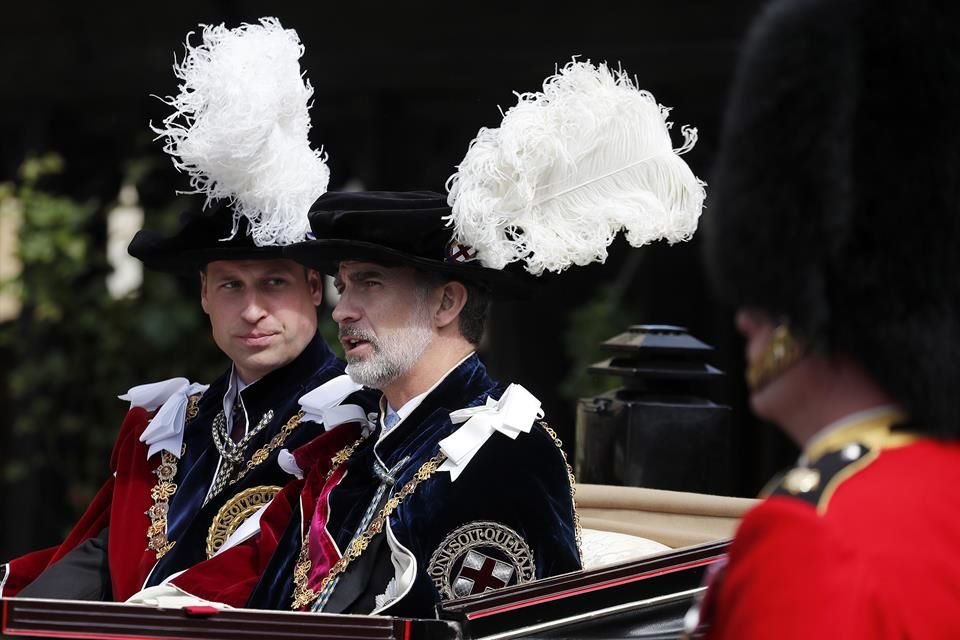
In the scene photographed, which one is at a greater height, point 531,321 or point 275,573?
point 531,321

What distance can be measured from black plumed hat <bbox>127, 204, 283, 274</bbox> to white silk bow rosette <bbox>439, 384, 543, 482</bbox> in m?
0.91

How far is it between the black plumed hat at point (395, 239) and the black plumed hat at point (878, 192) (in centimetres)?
146

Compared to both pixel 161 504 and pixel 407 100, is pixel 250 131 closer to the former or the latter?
pixel 161 504

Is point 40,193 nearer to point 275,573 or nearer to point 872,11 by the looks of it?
point 275,573

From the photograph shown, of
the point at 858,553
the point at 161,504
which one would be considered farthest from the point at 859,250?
the point at 161,504

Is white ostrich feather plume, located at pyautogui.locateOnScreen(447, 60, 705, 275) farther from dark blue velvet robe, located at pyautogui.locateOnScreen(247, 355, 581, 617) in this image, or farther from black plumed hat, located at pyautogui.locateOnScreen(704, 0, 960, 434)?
black plumed hat, located at pyautogui.locateOnScreen(704, 0, 960, 434)

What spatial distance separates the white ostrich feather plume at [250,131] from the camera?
3.26m

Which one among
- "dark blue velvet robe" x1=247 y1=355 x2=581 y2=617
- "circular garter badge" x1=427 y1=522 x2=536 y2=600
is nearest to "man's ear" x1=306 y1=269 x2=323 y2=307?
"dark blue velvet robe" x1=247 y1=355 x2=581 y2=617

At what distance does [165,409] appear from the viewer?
3482mm

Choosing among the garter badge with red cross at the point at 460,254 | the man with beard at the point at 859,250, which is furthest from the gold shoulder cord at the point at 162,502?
the man with beard at the point at 859,250

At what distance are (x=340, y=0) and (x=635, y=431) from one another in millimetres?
3443

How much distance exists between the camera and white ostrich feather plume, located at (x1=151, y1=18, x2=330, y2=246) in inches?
128

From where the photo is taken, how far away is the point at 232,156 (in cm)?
328

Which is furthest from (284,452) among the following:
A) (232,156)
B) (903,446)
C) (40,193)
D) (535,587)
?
(40,193)
